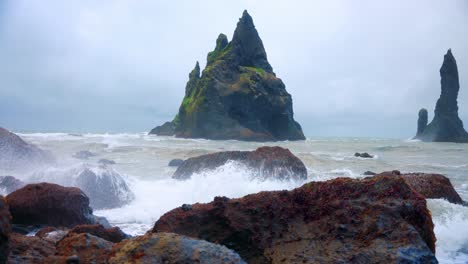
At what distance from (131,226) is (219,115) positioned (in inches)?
1997

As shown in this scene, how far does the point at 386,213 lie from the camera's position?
3.86 meters

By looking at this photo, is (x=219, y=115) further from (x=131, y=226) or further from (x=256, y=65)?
(x=131, y=226)

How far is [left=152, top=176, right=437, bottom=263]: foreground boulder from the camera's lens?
141 inches

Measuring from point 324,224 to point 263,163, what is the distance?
8164 mm

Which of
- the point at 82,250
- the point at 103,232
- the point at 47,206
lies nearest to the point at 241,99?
the point at 47,206

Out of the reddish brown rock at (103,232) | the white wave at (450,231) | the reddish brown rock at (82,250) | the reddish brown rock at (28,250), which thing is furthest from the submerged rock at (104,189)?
the white wave at (450,231)

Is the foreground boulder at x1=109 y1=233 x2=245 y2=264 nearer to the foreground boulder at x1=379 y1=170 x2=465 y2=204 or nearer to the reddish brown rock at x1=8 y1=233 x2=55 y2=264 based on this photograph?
the reddish brown rock at x1=8 y1=233 x2=55 y2=264

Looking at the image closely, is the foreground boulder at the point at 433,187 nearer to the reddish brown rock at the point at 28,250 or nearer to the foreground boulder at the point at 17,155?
the reddish brown rock at the point at 28,250

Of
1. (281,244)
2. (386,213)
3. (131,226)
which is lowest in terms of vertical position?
(131,226)

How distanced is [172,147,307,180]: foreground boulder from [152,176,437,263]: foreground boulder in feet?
24.6

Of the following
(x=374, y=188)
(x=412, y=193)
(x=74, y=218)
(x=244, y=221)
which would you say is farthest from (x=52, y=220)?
(x=412, y=193)

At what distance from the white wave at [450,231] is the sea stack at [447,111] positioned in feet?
239

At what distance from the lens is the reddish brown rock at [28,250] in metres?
3.22

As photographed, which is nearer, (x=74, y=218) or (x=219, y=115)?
(x=74, y=218)
